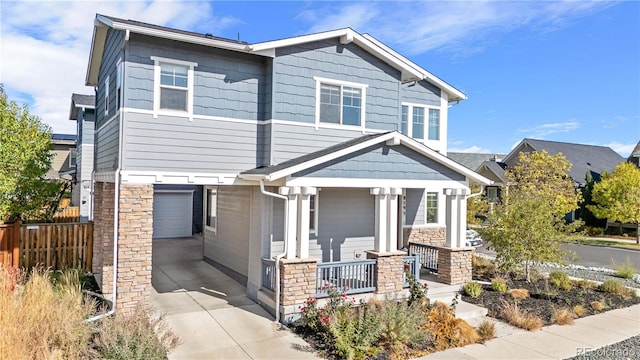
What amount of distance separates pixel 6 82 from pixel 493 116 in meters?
35.0

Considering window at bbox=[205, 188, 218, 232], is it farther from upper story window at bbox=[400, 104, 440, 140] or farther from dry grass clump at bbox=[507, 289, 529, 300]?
dry grass clump at bbox=[507, 289, 529, 300]

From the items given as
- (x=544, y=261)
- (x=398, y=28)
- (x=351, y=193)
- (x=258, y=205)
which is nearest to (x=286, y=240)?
(x=258, y=205)

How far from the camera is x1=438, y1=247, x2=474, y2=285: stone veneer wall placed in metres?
11.3

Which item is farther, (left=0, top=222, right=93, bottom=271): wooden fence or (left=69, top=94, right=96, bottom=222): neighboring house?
(left=69, top=94, right=96, bottom=222): neighboring house

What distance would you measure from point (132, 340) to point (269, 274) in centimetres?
397

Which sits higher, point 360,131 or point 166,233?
point 360,131

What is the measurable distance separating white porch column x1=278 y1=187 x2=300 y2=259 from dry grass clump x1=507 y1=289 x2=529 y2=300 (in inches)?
262

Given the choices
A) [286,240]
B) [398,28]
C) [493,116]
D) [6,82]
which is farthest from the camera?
[493,116]

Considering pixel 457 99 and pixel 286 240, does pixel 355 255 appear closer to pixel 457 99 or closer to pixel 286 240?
pixel 286 240

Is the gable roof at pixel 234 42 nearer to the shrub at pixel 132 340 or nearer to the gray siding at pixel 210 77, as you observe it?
the gray siding at pixel 210 77

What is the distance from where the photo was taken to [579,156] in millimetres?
35531

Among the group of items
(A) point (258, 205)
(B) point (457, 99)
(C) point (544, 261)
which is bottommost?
(C) point (544, 261)

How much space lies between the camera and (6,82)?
18750 millimetres

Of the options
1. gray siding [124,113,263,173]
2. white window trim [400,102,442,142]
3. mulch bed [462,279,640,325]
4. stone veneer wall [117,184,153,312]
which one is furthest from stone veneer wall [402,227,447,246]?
stone veneer wall [117,184,153,312]
